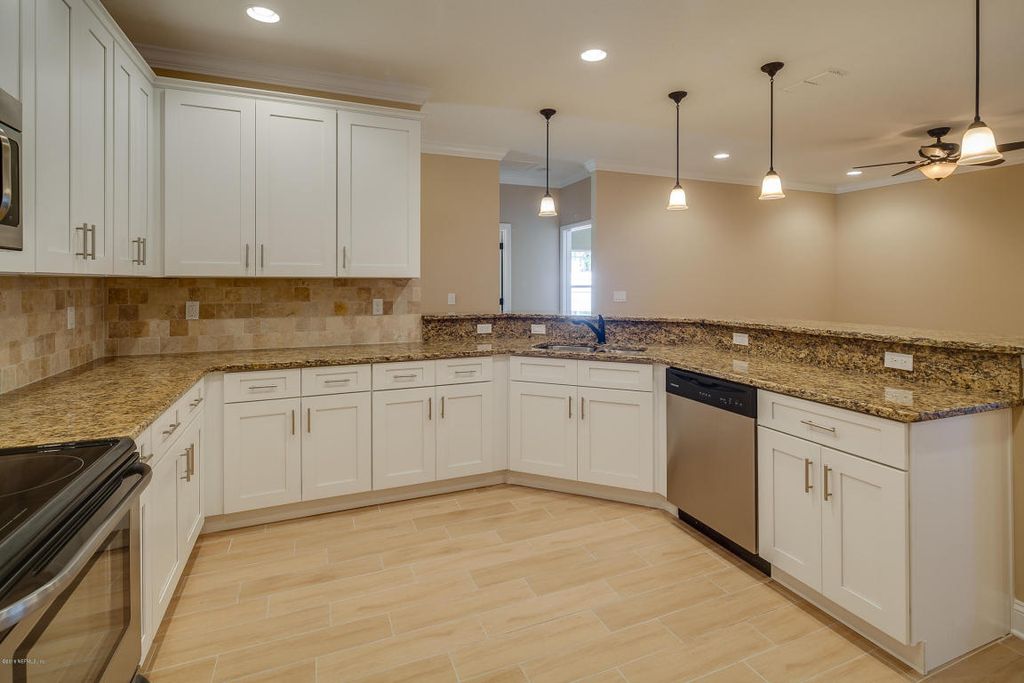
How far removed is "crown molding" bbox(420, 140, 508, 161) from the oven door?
421cm

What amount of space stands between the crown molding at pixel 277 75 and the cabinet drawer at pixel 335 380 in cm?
177

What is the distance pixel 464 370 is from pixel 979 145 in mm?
2819

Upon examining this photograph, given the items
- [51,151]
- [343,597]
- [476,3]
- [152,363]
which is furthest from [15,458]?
[476,3]

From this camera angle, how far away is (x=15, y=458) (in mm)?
1302

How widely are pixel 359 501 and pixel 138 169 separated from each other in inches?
81.8

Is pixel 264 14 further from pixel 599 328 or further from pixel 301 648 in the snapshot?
pixel 301 648

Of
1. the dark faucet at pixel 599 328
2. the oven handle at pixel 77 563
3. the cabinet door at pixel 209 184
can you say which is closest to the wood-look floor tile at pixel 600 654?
the oven handle at pixel 77 563

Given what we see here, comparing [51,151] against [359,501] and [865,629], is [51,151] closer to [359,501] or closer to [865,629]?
[359,501]

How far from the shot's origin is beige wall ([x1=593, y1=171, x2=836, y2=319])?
19.4 feet

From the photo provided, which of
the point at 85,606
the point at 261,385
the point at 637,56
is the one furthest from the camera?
the point at 637,56

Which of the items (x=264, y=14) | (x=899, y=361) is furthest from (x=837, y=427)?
(x=264, y=14)

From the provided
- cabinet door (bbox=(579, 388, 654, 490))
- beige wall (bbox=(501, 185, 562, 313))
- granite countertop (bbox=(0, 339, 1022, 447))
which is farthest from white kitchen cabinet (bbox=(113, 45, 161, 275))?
beige wall (bbox=(501, 185, 562, 313))

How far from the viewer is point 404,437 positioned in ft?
10.6

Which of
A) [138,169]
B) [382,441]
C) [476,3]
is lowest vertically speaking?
[382,441]
